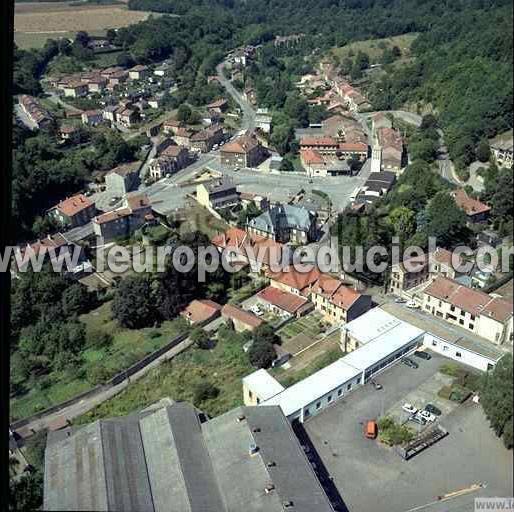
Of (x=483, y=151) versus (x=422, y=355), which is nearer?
(x=422, y=355)

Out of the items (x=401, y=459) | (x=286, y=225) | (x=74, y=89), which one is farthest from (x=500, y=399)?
(x=74, y=89)

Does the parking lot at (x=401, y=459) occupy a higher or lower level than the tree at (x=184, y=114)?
→ higher

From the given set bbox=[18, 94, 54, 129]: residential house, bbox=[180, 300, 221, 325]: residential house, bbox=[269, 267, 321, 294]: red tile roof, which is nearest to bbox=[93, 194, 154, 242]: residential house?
bbox=[180, 300, 221, 325]: residential house

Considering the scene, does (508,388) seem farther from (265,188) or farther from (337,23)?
(337,23)

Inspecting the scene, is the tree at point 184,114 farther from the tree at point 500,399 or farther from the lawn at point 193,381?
the tree at point 500,399

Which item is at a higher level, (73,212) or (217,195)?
(217,195)

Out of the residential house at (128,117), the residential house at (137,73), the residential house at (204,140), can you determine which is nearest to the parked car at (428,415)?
the residential house at (204,140)

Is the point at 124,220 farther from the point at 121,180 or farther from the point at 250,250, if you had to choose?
the point at 250,250
